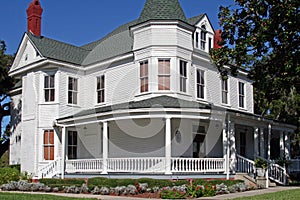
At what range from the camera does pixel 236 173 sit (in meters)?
22.5

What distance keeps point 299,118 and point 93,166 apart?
2192 cm

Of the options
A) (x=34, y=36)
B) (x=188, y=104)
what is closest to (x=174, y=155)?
(x=188, y=104)

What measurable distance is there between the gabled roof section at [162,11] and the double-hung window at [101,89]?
488 centimetres

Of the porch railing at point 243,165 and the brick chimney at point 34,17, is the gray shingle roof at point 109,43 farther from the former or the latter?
the porch railing at point 243,165

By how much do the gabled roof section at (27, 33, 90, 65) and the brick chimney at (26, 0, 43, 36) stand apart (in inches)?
45.7

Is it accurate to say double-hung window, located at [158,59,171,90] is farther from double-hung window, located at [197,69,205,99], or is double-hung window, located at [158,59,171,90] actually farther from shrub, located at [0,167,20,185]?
shrub, located at [0,167,20,185]

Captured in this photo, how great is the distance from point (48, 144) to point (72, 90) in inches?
151

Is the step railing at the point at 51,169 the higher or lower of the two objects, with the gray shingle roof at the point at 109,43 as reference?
lower

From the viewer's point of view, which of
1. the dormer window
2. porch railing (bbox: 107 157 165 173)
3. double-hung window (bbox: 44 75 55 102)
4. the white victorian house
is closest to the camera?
porch railing (bbox: 107 157 165 173)

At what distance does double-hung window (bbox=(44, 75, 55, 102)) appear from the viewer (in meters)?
26.9

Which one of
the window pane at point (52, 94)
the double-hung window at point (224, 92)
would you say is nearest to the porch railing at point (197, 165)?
the double-hung window at point (224, 92)

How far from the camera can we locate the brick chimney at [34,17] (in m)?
30.1

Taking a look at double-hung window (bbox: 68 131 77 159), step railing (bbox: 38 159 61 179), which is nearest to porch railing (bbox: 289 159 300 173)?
double-hung window (bbox: 68 131 77 159)

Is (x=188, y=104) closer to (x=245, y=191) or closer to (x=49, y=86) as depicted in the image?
(x=245, y=191)
